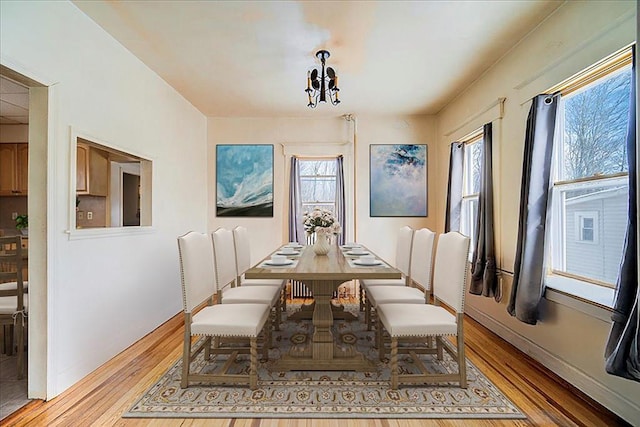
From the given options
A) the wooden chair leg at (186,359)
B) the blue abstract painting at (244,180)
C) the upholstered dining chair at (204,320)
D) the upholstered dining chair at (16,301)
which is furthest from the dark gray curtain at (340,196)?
the upholstered dining chair at (16,301)

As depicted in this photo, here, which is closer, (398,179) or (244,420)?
(244,420)

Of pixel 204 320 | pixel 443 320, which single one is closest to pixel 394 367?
pixel 443 320

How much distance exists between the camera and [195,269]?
2309 mm

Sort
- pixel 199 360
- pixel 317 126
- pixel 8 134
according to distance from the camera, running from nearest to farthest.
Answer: pixel 199 360
pixel 8 134
pixel 317 126

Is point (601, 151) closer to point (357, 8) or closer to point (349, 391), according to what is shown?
point (357, 8)

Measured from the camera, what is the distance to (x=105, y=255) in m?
2.73

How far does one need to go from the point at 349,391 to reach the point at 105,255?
2.18 meters

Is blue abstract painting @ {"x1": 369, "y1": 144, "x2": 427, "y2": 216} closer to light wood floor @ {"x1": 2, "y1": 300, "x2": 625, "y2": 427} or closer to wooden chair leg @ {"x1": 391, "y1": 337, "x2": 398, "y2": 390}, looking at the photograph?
light wood floor @ {"x1": 2, "y1": 300, "x2": 625, "y2": 427}

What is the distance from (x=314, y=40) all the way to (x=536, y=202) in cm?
215

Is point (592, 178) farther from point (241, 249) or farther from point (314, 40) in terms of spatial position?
point (241, 249)

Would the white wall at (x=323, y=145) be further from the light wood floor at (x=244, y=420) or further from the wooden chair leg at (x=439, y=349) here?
the wooden chair leg at (x=439, y=349)

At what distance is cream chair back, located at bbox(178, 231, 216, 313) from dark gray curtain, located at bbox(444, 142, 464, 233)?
298 cm

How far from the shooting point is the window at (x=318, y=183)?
513cm

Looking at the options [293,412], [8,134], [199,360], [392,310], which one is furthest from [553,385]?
[8,134]
